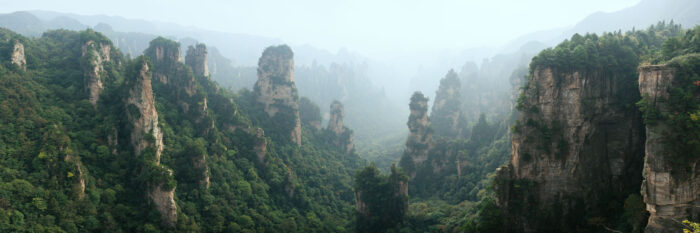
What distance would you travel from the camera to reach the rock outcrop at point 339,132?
92250mm

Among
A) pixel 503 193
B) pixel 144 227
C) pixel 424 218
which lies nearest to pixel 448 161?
pixel 424 218

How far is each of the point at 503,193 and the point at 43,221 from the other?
1525 inches

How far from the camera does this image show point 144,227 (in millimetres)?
35969

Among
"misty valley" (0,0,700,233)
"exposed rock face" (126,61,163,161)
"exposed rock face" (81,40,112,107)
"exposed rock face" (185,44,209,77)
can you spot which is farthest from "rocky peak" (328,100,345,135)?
"exposed rock face" (126,61,163,161)

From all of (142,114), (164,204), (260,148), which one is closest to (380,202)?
(260,148)

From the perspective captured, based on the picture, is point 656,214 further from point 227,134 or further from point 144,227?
point 227,134

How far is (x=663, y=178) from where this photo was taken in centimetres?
2686

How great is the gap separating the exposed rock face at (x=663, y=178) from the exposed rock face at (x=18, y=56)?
57.6 m

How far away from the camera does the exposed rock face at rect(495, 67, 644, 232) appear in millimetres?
35438

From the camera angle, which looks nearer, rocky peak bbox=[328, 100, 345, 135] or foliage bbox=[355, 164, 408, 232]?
foliage bbox=[355, 164, 408, 232]

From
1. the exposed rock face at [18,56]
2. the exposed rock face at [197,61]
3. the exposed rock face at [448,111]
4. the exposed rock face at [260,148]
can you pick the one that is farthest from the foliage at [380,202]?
the exposed rock face at [448,111]

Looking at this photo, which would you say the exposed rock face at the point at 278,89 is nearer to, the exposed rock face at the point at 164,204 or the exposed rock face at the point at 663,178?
the exposed rock face at the point at 164,204

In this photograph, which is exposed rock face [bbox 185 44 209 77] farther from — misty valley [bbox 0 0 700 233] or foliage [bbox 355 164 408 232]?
foliage [bbox 355 164 408 232]

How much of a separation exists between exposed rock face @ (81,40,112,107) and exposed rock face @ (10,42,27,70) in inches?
213
